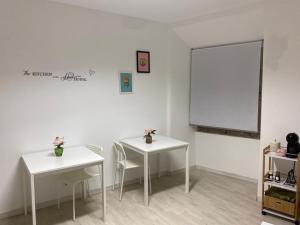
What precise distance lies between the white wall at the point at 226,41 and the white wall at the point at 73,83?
40 centimetres

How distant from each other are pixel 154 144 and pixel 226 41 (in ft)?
6.39

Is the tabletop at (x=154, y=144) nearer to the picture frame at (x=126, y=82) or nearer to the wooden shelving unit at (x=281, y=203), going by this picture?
the picture frame at (x=126, y=82)

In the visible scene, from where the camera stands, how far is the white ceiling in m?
3.15

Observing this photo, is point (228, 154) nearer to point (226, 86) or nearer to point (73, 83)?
point (226, 86)

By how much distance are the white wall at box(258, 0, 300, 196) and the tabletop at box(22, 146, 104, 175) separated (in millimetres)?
2106

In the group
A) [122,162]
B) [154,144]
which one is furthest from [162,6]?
[122,162]

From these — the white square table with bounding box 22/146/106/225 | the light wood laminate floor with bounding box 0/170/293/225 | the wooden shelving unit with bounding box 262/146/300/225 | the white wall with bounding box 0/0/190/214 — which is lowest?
the light wood laminate floor with bounding box 0/170/293/225

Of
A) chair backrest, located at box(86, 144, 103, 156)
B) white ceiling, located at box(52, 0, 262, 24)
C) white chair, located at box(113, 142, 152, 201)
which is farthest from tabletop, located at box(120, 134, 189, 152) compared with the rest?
white ceiling, located at box(52, 0, 262, 24)

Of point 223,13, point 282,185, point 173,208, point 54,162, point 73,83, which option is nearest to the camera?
point 54,162

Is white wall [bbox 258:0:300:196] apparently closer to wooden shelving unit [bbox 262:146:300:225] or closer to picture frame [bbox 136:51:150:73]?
wooden shelving unit [bbox 262:146:300:225]

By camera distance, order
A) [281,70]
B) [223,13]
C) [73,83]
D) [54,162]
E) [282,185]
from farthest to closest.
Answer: [223,13], [73,83], [281,70], [282,185], [54,162]

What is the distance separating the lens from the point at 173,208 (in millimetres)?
3234

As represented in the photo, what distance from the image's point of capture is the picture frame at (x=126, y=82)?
149 inches

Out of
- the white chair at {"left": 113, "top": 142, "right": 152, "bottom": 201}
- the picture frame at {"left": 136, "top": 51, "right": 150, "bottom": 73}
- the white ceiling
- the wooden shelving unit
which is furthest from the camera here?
the picture frame at {"left": 136, "top": 51, "right": 150, "bottom": 73}
